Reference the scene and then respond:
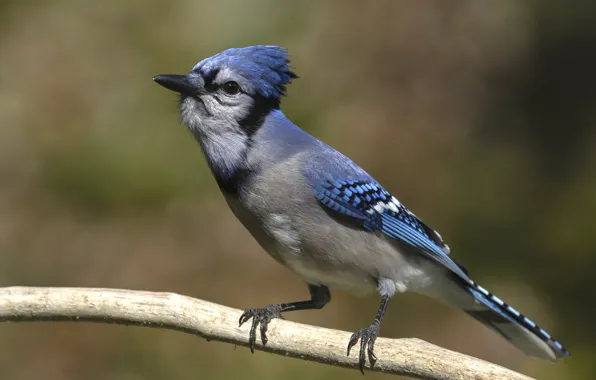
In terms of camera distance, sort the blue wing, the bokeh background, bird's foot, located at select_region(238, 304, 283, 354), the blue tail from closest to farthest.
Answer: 1. bird's foot, located at select_region(238, 304, 283, 354)
2. the blue wing
3. the blue tail
4. the bokeh background

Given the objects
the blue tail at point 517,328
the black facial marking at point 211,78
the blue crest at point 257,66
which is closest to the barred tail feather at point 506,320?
the blue tail at point 517,328

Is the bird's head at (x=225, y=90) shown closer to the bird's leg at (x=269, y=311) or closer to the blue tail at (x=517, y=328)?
the bird's leg at (x=269, y=311)

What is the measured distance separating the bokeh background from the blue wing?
4.76 ft

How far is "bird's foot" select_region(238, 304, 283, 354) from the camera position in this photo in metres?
2.88

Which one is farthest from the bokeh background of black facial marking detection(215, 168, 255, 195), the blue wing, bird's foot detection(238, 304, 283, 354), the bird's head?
the bird's head

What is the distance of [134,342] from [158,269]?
56 cm

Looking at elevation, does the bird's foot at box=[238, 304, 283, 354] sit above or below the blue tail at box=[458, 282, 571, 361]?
below

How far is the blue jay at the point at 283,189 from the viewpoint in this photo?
304 cm

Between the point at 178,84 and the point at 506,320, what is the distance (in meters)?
1.81

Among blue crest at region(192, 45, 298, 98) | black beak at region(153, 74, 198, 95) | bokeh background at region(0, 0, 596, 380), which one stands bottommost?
black beak at region(153, 74, 198, 95)

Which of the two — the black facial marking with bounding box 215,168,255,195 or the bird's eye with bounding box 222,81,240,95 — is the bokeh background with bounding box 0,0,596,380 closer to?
the black facial marking with bounding box 215,168,255,195

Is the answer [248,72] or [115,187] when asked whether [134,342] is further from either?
[248,72]

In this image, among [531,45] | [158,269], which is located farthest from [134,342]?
[531,45]

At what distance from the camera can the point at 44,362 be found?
484 centimetres
